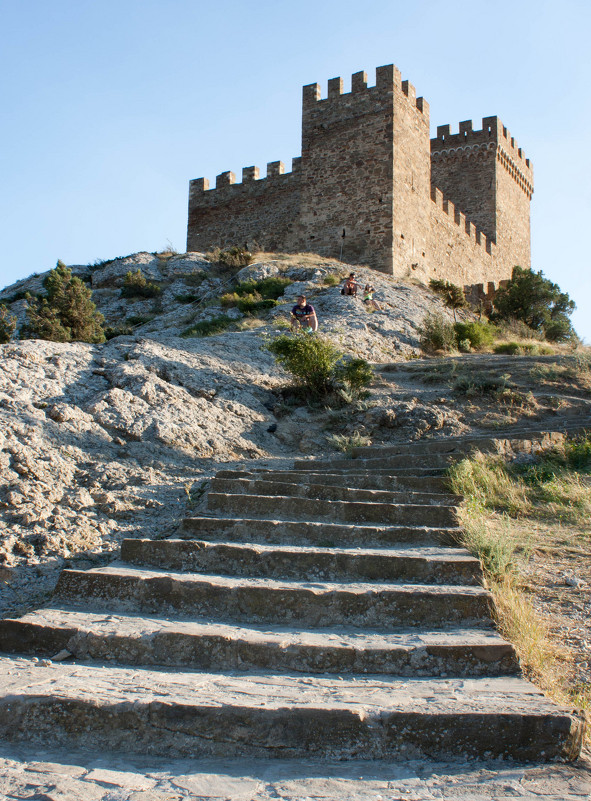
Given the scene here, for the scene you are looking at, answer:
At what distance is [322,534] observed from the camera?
4.32 metres

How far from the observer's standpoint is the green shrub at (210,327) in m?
13.4

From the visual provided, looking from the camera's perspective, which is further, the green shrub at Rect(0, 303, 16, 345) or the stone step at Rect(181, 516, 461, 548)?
the green shrub at Rect(0, 303, 16, 345)

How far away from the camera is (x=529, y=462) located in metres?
6.59

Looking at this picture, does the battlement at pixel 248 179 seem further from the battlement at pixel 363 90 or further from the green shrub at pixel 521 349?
the green shrub at pixel 521 349

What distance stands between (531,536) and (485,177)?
24968mm

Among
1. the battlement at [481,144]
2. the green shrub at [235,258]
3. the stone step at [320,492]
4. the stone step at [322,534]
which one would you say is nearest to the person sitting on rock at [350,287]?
the green shrub at [235,258]

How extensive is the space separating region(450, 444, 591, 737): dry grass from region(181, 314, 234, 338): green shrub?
26.2 ft

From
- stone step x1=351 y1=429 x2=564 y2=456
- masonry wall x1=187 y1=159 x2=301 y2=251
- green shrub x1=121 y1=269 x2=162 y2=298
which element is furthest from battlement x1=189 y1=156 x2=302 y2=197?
stone step x1=351 y1=429 x2=564 y2=456

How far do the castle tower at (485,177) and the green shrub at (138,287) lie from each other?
45.7 ft

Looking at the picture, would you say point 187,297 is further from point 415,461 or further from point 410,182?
point 415,461

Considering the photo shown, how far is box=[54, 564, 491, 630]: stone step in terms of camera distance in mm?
3389

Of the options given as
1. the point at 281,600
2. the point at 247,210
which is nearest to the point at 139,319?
the point at 247,210

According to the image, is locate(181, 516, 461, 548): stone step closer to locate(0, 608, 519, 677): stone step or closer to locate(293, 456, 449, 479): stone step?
locate(0, 608, 519, 677): stone step

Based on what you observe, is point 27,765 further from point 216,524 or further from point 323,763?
point 216,524
